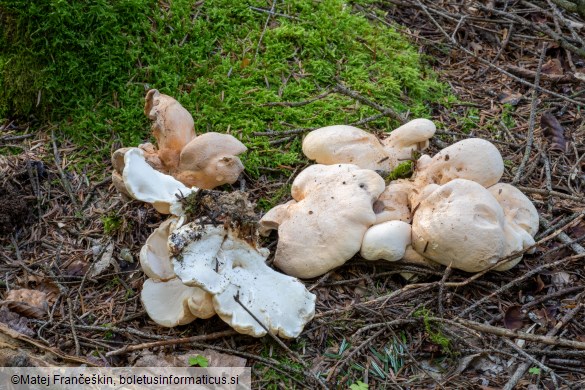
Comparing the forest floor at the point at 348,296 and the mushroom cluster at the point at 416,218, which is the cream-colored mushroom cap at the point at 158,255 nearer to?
the forest floor at the point at 348,296

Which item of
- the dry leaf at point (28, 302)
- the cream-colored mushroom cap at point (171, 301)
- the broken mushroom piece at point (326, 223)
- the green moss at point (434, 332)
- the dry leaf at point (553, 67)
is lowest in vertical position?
the dry leaf at point (28, 302)

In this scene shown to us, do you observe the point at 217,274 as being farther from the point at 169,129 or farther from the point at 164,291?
the point at 169,129

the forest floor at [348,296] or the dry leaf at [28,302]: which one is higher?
the forest floor at [348,296]

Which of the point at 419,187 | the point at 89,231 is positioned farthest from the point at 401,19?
the point at 89,231

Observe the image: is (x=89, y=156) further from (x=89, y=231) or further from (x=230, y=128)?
(x=230, y=128)

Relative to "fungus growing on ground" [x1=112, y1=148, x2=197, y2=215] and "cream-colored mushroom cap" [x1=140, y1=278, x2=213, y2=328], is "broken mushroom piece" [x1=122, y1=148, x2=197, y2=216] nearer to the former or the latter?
"fungus growing on ground" [x1=112, y1=148, x2=197, y2=215]

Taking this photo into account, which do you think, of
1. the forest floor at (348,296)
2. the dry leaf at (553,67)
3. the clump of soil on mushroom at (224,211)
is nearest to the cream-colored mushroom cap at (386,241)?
the forest floor at (348,296)
